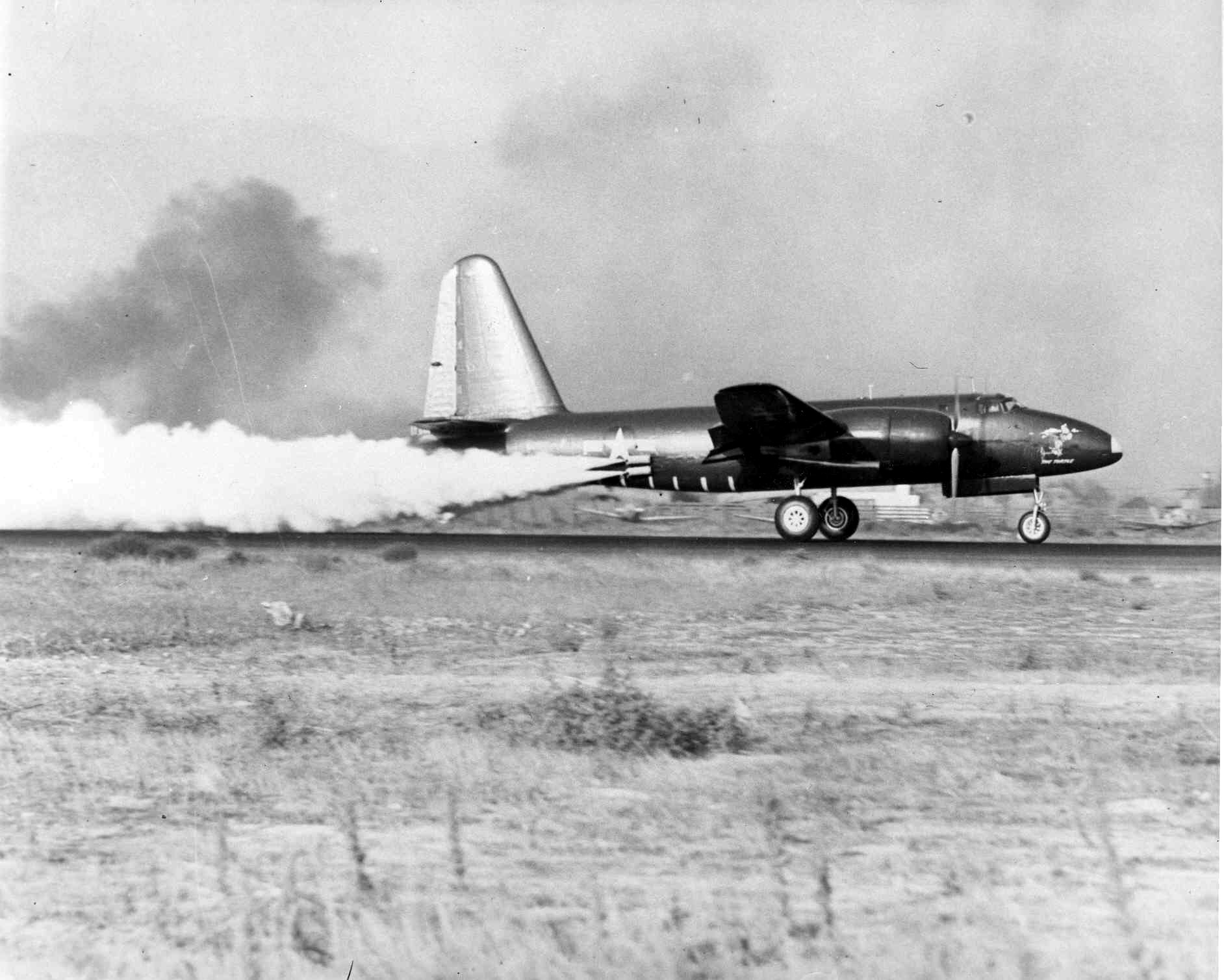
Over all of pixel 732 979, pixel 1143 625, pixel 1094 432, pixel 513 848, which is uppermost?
pixel 1094 432

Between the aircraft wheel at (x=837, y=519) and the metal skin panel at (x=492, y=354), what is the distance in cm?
850

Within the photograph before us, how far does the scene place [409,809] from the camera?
1427 cm

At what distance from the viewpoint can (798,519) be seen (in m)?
30.7

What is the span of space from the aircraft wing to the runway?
8.29 ft

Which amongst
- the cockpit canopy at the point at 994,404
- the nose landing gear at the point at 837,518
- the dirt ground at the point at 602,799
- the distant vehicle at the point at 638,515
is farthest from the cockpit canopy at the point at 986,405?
the distant vehicle at the point at 638,515

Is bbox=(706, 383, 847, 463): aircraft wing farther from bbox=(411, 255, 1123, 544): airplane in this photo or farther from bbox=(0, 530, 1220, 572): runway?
bbox=(0, 530, 1220, 572): runway

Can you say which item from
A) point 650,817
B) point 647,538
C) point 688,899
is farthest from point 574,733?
point 647,538

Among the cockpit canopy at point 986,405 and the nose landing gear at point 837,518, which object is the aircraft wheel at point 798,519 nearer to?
the nose landing gear at point 837,518

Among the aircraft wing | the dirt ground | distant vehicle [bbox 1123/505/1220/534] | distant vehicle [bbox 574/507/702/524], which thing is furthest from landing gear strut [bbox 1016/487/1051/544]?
distant vehicle [bbox 574/507/702/524]

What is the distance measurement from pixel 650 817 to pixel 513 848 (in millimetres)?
1686

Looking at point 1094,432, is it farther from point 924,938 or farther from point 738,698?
point 924,938

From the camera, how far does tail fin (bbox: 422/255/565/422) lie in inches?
1389

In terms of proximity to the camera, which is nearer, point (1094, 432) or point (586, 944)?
point (586, 944)

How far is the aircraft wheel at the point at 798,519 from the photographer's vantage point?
30672mm
